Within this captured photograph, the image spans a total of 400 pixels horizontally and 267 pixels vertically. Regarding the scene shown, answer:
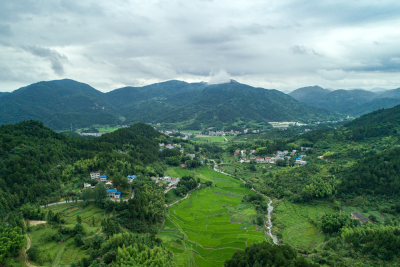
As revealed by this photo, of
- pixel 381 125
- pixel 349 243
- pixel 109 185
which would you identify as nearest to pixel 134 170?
pixel 109 185

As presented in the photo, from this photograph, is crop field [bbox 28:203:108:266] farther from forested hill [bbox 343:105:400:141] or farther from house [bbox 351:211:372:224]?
forested hill [bbox 343:105:400:141]

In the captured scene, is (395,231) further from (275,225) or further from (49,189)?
(49,189)

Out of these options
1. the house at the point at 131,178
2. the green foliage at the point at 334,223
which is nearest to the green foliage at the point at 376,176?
the green foliage at the point at 334,223

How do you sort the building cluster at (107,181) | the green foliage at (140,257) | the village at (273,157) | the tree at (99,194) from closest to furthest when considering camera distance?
the green foliage at (140,257) → the tree at (99,194) → the building cluster at (107,181) → the village at (273,157)

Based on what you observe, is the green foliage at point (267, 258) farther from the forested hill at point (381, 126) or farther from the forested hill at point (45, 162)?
the forested hill at point (381, 126)

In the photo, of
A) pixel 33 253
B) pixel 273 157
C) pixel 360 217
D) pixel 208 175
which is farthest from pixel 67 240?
pixel 273 157

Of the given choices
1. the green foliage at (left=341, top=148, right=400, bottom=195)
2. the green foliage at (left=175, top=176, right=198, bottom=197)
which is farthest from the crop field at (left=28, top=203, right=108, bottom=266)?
the green foliage at (left=341, top=148, right=400, bottom=195)
